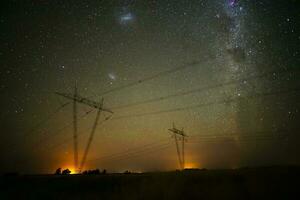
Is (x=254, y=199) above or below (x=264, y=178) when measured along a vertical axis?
below

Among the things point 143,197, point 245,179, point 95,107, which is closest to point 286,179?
point 245,179

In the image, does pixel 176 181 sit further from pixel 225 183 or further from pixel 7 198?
pixel 7 198

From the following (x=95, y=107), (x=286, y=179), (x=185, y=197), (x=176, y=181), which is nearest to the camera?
(x=185, y=197)

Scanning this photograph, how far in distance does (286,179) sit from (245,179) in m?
2.46

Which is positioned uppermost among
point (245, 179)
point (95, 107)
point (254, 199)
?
point (95, 107)

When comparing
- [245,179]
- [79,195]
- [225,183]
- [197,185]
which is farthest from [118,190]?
[245,179]

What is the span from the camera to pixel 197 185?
1738 centimetres

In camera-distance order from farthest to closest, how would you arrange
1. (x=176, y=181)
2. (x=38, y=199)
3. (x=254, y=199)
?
(x=38, y=199), (x=176, y=181), (x=254, y=199)

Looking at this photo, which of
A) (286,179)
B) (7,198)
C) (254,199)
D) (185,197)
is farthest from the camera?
(7,198)

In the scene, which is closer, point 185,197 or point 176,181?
point 185,197

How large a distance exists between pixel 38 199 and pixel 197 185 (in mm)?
11875

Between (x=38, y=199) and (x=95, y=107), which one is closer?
(x=38, y=199)

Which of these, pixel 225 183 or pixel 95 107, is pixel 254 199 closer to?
pixel 225 183

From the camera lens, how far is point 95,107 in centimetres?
3453
